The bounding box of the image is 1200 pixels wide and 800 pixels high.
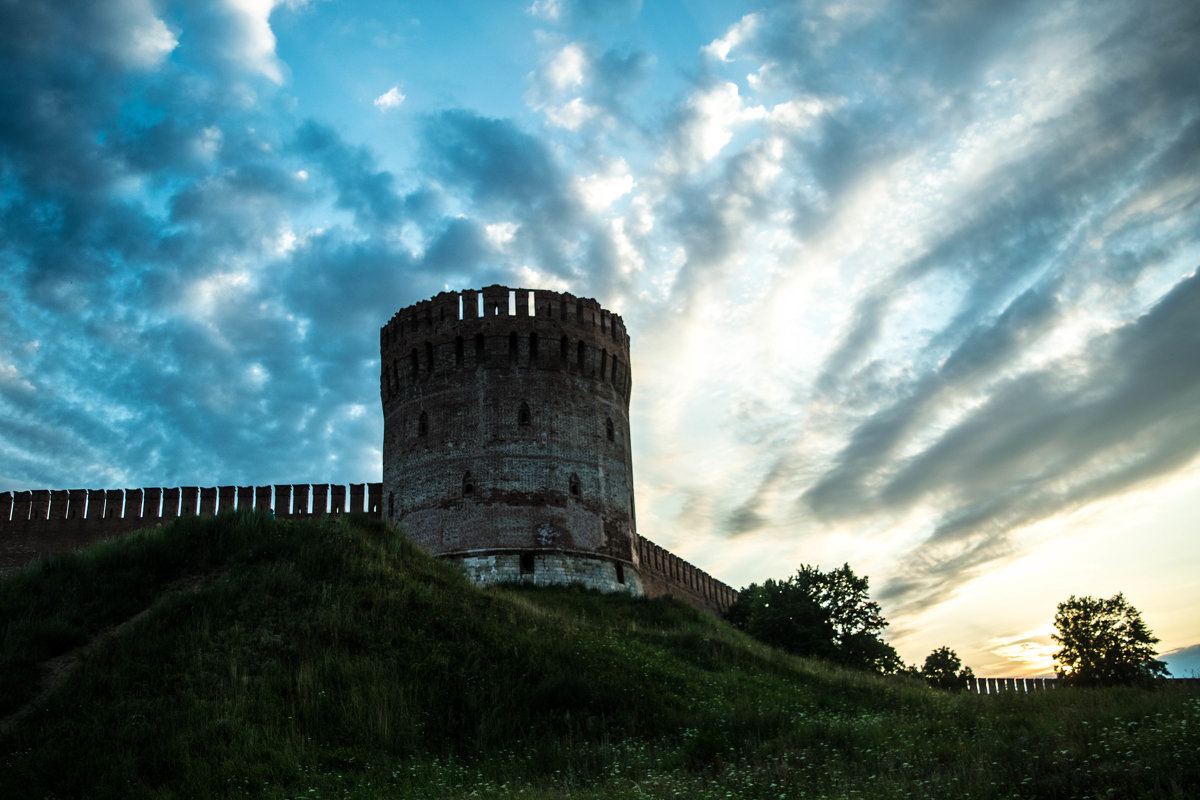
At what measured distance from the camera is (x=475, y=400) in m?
27.8

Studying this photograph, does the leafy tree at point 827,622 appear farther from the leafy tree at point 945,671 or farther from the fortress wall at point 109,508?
the fortress wall at point 109,508

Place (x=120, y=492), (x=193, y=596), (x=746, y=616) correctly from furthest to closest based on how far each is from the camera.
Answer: (x=746, y=616) → (x=120, y=492) → (x=193, y=596)

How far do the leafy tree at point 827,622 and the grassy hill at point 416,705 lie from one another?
30.9 ft

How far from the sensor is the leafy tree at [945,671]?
113ft

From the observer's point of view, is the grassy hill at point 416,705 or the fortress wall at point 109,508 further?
the fortress wall at point 109,508

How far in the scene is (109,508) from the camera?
30469 mm

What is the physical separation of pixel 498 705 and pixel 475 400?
49.6 ft

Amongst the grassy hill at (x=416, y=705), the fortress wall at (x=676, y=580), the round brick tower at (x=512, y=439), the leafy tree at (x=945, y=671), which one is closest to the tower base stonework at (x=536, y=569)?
the round brick tower at (x=512, y=439)

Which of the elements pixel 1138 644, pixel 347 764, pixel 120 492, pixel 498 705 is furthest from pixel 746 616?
pixel 347 764

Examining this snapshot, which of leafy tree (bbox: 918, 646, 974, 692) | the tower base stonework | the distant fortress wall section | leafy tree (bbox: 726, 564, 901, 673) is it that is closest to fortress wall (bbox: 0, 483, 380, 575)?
the distant fortress wall section

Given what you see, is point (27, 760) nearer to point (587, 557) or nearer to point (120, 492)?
point (587, 557)

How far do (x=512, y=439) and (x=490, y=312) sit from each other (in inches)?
167

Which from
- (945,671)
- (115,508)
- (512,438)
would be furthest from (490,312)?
(945,671)

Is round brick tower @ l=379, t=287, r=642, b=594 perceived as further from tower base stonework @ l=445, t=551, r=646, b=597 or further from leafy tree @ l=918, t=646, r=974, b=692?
leafy tree @ l=918, t=646, r=974, b=692
